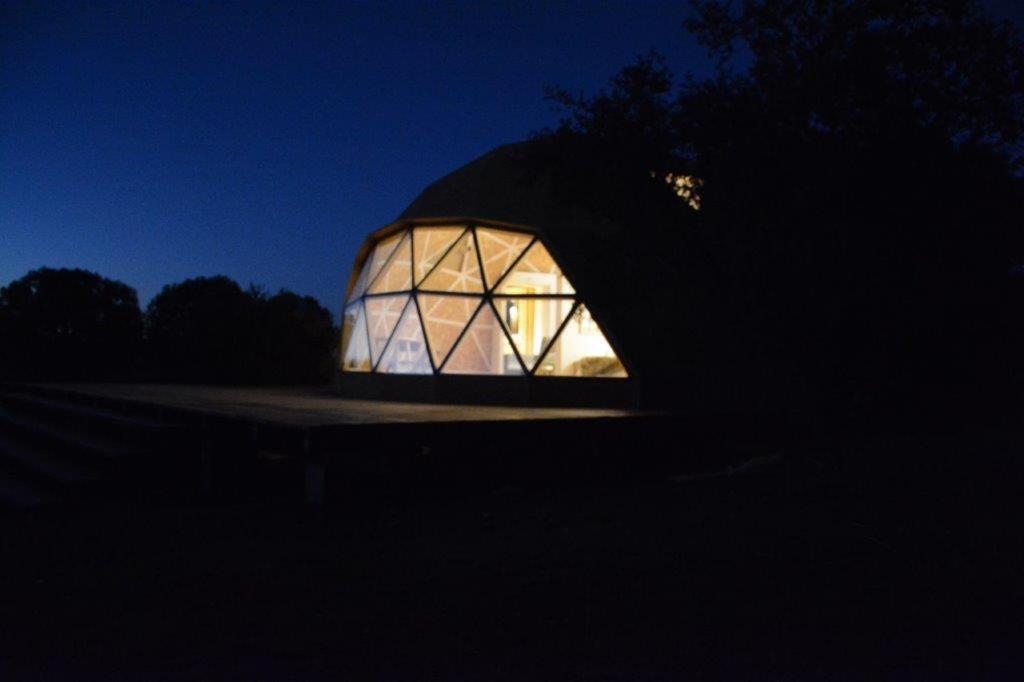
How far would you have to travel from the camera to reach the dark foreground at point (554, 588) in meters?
3.79

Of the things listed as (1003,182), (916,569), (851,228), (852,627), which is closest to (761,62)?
(851,228)

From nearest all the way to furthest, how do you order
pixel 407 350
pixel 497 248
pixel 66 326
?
pixel 497 248
pixel 407 350
pixel 66 326

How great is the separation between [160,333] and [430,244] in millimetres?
20570

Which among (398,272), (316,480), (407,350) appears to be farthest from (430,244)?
(316,480)

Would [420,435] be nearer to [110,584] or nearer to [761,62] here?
[110,584]

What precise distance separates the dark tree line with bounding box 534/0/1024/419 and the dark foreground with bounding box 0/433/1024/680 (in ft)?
5.06

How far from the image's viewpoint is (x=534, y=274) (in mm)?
13547

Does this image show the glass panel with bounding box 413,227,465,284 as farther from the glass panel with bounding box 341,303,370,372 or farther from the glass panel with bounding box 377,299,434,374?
the glass panel with bounding box 341,303,370,372

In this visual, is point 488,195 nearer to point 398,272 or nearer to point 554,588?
point 398,272

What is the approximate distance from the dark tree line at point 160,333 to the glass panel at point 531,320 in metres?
10.3

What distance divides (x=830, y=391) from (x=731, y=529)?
4196 mm

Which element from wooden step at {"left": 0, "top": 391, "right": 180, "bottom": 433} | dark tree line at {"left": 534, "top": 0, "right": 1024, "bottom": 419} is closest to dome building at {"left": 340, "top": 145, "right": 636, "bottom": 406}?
dark tree line at {"left": 534, "top": 0, "right": 1024, "bottom": 419}

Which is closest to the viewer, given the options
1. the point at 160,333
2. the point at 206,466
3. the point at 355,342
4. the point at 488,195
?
the point at 206,466

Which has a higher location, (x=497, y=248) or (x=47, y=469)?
(x=497, y=248)
